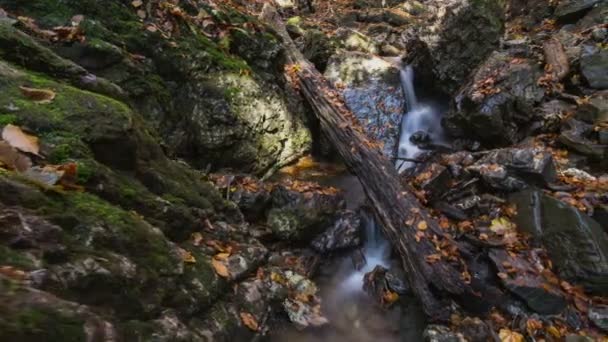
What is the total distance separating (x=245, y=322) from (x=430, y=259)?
A: 7.93 feet

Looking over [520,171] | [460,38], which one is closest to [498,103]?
[520,171]

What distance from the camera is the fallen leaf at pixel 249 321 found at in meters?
3.24

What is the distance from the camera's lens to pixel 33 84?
9.84 feet

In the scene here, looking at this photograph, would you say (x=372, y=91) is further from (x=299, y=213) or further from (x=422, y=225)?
(x=422, y=225)

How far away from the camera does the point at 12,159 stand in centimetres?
231

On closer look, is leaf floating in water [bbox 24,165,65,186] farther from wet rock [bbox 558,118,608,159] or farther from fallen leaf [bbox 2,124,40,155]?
wet rock [bbox 558,118,608,159]

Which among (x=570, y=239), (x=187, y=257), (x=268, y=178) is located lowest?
(x=268, y=178)

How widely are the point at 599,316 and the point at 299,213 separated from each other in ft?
11.9

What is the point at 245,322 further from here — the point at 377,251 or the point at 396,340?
the point at 377,251

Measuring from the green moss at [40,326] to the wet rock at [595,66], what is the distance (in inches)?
341

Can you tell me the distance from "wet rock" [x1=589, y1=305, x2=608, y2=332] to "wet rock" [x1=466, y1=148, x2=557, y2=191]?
1739mm

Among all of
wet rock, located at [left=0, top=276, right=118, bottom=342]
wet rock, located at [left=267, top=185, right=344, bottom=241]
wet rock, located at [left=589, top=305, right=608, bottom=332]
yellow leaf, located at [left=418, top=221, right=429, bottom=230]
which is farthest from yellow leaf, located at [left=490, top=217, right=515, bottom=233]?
wet rock, located at [left=0, top=276, right=118, bottom=342]

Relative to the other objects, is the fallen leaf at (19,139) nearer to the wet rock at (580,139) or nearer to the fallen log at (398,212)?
the fallen log at (398,212)

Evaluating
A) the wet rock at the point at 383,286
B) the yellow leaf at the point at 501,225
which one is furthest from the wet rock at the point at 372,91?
the wet rock at the point at 383,286
